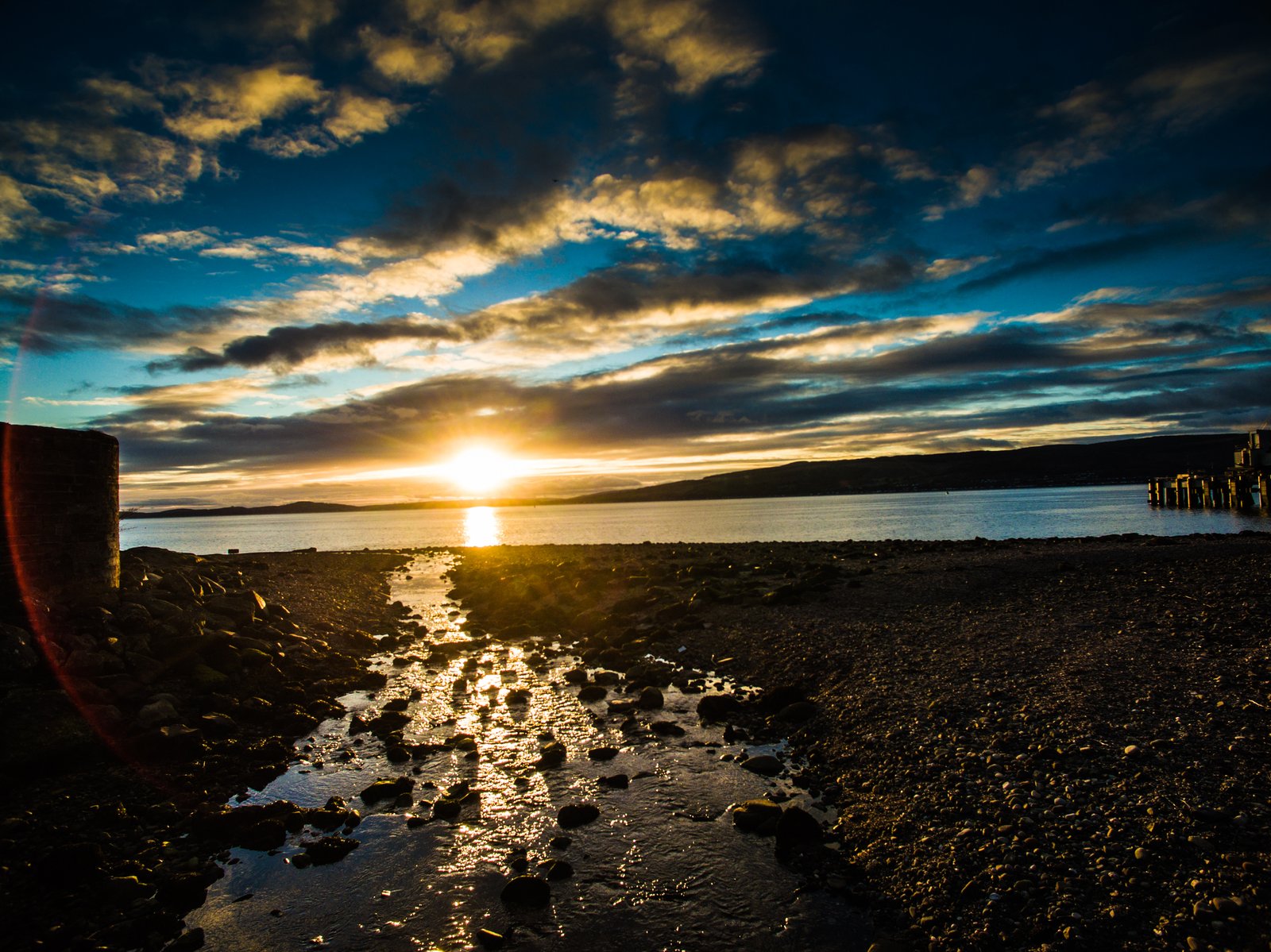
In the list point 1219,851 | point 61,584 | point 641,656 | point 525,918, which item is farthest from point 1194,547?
point 61,584

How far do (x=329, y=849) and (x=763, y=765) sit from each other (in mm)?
5938

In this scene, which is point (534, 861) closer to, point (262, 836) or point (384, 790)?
point (384, 790)

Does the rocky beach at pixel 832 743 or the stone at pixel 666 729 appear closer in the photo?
the rocky beach at pixel 832 743

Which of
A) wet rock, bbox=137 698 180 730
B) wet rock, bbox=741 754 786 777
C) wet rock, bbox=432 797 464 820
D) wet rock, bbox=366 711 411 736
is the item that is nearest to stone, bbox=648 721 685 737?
wet rock, bbox=741 754 786 777

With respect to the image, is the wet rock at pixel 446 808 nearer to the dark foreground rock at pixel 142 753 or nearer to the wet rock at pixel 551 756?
the dark foreground rock at pixel 142 753

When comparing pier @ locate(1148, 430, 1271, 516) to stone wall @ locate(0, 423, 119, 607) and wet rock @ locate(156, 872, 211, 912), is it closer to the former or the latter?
wet rock @ locate(156, 872, 211, 912)

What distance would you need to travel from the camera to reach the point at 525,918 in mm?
6508

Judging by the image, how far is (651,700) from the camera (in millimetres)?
12992

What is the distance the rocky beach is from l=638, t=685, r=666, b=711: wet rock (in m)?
0.07

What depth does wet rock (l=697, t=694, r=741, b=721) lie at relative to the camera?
39.5 feet

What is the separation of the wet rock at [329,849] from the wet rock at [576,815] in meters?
2.55

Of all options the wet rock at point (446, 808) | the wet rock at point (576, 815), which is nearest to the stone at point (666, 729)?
the wet rock at point (576, 815)

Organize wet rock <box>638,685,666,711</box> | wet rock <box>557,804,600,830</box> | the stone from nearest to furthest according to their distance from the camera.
A: wet rock <box>557,804,600,830</box>
the stone
wet rock <box>638,685,666,711</box>

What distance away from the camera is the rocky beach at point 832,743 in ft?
20.0
